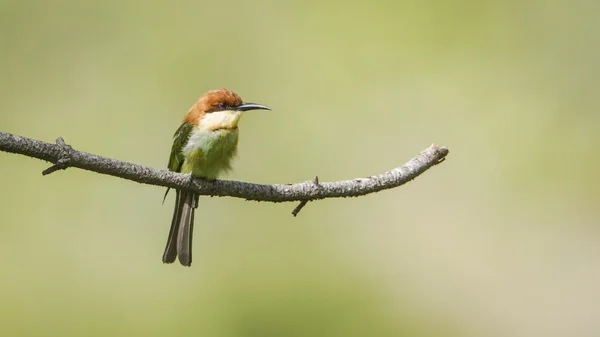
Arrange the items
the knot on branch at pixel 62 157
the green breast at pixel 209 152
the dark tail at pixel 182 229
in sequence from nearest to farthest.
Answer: the knot on branch at pixel 62 157, the green breast at pixel 209 152, the dark tail at pixel 182 229

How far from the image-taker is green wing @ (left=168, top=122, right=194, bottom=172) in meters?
2.67

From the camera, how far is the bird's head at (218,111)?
264 cm

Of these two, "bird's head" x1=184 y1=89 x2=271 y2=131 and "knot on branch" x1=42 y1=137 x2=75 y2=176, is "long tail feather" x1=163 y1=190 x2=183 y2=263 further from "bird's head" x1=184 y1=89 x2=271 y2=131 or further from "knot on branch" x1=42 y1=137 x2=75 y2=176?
"knot on branch" x1=42 y1=137 x2=75 y2=176

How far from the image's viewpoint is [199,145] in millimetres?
→ 2592

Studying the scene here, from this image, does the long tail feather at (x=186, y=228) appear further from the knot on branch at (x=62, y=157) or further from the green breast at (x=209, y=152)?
the knot on branch at (x=62, y=157)

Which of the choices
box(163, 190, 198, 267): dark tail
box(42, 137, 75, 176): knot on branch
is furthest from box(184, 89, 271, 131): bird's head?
box(42, 137, 75, 176): knot on branch

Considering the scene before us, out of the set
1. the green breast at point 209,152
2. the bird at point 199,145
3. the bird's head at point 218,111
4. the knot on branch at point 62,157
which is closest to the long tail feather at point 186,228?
the bird at point 199,145

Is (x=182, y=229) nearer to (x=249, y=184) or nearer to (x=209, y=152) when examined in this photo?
(x=209, y=152)

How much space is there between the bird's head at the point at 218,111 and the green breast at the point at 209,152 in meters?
0.03

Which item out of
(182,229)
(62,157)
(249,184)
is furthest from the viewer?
(182,229)

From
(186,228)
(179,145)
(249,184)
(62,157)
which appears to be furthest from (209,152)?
(62,157)

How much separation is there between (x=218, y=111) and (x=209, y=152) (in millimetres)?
192

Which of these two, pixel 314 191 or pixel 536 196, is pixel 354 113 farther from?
pixel 314 191

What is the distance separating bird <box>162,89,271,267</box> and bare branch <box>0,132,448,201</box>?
30cm
